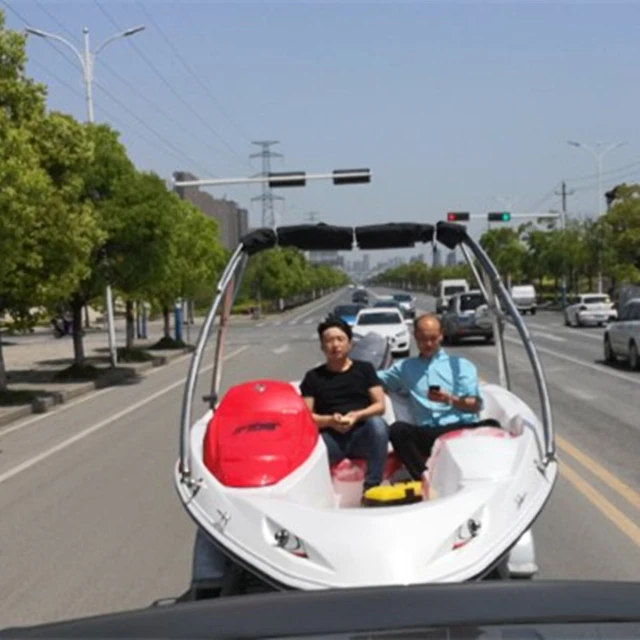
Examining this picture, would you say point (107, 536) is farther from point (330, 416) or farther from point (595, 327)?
point (595, 327)

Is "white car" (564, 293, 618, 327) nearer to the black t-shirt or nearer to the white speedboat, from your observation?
the black t-shirt

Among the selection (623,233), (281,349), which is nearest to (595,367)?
(281,349)

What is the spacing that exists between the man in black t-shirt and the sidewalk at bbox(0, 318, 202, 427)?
1220 cm

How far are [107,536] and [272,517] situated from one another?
3791 millimetres

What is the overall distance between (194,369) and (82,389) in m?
18.8

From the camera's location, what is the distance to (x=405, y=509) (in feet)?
18.4

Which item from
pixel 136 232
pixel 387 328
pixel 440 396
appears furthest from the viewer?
pixel 387 328

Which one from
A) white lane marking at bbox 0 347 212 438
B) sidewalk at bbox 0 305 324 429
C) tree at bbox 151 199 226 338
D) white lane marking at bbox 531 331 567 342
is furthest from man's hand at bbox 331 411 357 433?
white lane marking at bbox 531 331 567 342

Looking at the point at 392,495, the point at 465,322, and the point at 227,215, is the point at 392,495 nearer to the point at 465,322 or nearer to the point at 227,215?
the point at 465,322

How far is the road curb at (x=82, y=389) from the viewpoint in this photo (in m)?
20.0

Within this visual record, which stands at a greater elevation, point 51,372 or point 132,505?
point 132,505

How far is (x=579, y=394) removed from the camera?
67.3ft

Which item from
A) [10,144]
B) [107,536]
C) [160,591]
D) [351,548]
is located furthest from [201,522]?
[10,144]

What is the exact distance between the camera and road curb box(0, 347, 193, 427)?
65.5 ft
